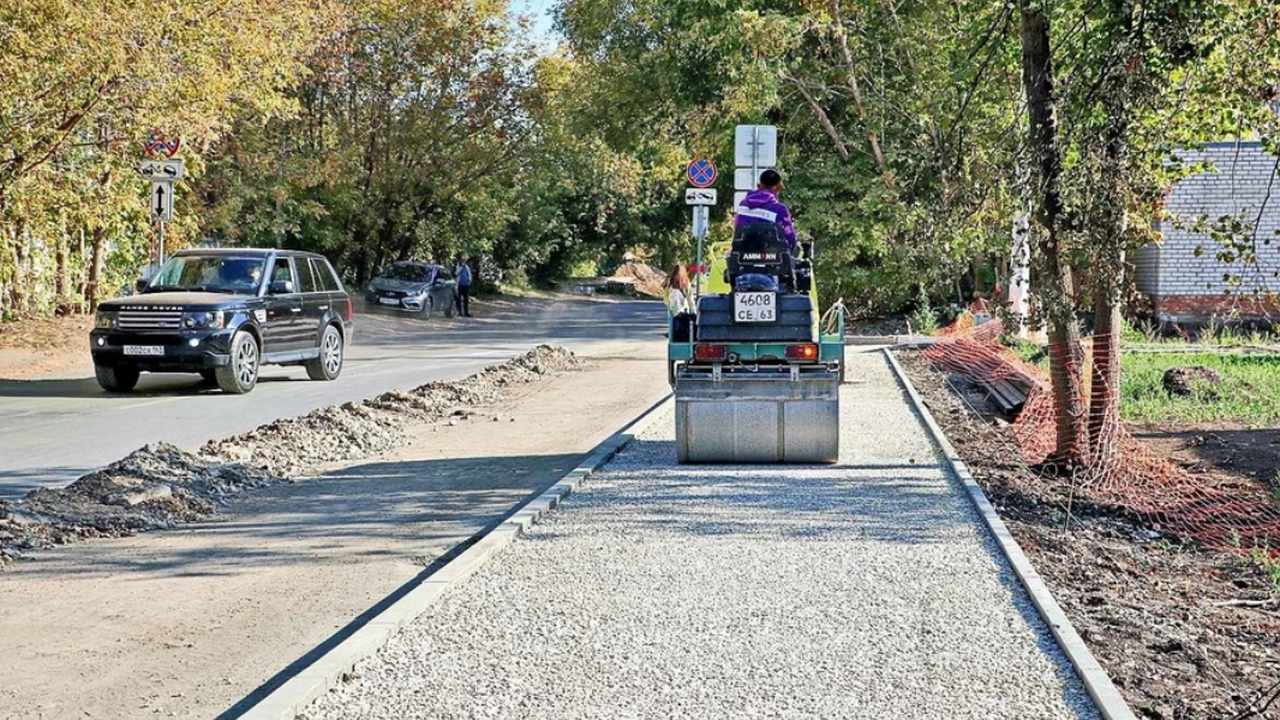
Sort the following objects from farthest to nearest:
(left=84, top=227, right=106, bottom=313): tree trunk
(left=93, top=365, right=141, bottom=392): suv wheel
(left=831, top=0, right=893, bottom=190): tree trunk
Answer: (left=84, top=227, right=106, bottom=313): tree trunk, (left=831, top=0, right=893, bottom=190): tree trunk, (left=93, top=365, right=141, bottom=392): suv wheel

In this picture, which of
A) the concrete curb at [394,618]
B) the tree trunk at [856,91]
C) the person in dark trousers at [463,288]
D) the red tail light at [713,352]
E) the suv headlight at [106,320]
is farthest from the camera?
the person in dark trousers at [463,288]

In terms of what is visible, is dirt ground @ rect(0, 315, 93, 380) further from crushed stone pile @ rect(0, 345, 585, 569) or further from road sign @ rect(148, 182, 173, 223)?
crushed stone pile @ rect(0, 345, 585, 569)

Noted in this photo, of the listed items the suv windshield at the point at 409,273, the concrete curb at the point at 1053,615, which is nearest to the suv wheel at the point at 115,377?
the concrete curb at the point at 1053,615

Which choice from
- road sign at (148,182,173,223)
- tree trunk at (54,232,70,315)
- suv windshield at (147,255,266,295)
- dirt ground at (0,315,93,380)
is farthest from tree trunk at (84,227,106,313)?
suv windshield at (147,255,266,295)

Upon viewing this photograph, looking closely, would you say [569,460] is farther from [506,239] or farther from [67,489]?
[506,239]

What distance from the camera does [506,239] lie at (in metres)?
60.5

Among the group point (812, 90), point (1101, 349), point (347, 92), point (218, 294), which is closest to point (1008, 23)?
point (1101, 349)

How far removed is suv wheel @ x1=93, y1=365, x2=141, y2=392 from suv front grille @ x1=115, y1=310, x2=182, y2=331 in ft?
1.97

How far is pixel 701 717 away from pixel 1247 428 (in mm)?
11989

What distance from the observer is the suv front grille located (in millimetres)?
17453

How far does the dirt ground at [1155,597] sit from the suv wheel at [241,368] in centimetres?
913

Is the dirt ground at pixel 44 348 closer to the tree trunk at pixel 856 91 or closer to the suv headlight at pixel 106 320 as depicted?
the suv headlight at pixel 106 320

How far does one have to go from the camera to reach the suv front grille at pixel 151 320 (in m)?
17.5

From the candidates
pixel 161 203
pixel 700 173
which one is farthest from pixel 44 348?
pixel 700 173
